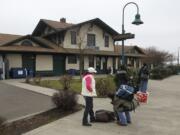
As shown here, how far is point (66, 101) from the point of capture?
992 cm

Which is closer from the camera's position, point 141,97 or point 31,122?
point 31,122

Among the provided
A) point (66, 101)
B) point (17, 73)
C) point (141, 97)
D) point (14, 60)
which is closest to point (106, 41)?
point (14, 60)

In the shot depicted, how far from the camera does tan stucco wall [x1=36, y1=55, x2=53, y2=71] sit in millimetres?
28888

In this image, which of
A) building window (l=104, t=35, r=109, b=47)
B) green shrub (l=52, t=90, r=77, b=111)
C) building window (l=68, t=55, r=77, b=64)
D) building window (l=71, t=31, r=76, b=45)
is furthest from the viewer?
building window (l=104, t=35, r=109, b=47)

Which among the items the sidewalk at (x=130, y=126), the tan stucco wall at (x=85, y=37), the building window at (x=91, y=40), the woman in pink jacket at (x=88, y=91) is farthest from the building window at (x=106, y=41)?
the woman in pink jacket at (x=88, y=91)

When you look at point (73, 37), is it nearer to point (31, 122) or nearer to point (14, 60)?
point (14, 60)

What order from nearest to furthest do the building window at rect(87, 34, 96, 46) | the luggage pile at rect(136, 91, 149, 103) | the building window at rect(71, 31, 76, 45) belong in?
the luggage pile at rect(136, 91, 149, 103)
the building window at rect(71, 31, 76, 45)
the building window at rect(87, 34, 96, 46)

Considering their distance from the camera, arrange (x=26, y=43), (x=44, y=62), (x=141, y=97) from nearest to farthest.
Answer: (x=141, y=97), (x=26, y=43), (x=44, y=62)

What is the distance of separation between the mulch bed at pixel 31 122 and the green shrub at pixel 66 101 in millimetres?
172

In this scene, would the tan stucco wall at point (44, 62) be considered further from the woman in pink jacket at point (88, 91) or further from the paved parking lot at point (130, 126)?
the woman in pink jacket at point (88, 91)

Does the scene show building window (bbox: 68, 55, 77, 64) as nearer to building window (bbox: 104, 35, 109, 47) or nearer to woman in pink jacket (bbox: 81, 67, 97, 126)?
building window (bbox: 104, 35, 109, 47)

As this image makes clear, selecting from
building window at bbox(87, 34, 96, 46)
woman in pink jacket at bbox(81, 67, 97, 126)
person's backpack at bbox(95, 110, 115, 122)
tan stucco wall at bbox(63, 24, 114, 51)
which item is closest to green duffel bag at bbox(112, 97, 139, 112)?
person's backpack at bbox(95, 110, 115, 122)

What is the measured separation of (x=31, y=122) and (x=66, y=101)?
5.71 feet

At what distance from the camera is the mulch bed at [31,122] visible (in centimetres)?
739
